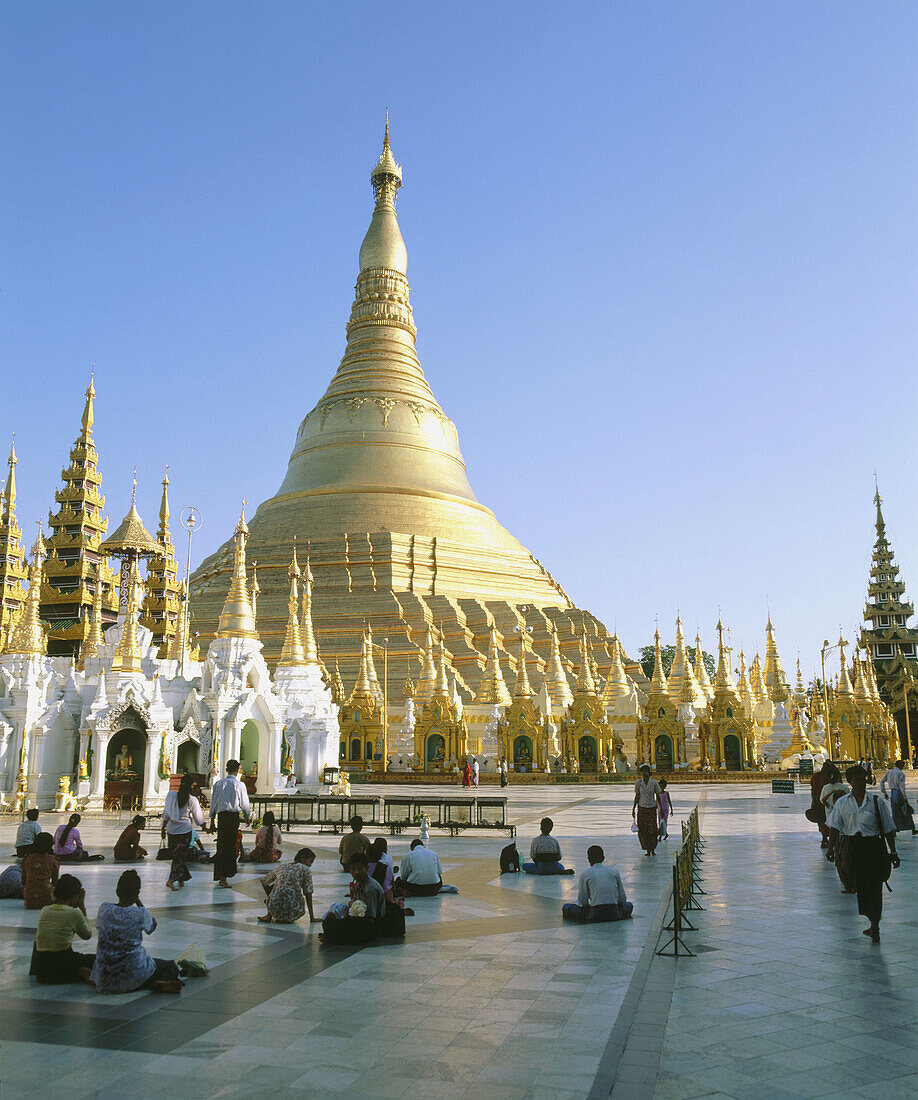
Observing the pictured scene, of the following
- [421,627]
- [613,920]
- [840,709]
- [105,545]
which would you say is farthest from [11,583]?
[613,920]

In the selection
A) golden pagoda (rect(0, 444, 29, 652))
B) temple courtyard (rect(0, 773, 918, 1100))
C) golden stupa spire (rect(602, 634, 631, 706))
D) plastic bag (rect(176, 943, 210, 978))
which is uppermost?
golden pagoda (rect(0, 444, 29, 652))

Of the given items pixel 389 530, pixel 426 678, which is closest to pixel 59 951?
pixel 426 678

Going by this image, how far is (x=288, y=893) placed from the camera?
9.71m

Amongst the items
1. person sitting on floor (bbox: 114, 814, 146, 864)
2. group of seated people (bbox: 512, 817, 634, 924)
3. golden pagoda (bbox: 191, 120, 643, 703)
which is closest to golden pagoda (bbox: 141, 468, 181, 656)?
golden pagoda (bbox: 191, 120, 643, 703)

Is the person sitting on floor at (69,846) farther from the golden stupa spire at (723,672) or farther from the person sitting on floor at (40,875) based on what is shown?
the golden stupa spire at (723,672)

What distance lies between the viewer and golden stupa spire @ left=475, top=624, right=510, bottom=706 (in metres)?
47.0

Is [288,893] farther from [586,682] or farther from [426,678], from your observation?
[426,678]

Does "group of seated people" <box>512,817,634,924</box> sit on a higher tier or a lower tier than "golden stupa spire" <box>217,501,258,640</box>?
lower

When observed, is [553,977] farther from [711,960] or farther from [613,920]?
[613,920]

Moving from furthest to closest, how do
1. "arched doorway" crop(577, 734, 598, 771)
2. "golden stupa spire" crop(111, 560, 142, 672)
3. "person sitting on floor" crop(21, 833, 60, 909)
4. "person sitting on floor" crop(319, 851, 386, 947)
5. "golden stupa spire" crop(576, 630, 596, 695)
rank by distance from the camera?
"golden stupa spire" crop(576, 630, 596, 695) → "arched doorway" crop(577, 734, 598, 771) → "golden stupa spire" crop(111, 560, 142, 672) → "person sitting on floor" crop(21, 833, 60, 909) → "person sitting on floor" crop(319, 851, 386, 947)

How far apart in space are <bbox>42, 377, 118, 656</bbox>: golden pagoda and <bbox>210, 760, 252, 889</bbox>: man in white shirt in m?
39.3

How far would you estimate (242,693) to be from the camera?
28312 millimetres

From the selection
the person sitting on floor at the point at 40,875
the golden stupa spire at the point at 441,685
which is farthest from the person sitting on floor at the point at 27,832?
the golden stupa spire at the point at 441,685

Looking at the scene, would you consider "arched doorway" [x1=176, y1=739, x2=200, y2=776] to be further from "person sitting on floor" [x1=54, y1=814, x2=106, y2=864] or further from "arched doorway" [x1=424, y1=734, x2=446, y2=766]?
"arched doorway" [x1=424, y1=734, x2=446, y2=766]
